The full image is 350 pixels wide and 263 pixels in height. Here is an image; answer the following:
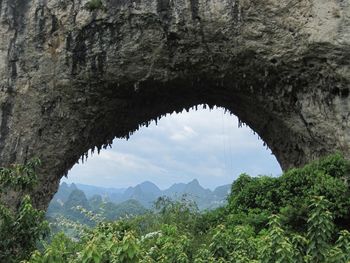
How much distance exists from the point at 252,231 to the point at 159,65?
20.4 feet

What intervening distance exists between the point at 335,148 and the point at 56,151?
873cm

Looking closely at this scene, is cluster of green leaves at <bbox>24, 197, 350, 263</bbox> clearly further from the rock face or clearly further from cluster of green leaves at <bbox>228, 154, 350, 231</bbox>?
the rock face

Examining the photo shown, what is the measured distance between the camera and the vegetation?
17.4 feet

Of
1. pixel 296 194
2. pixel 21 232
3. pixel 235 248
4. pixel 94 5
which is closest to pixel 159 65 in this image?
pixel 94 5

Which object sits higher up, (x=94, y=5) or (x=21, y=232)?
(x=94, y=5)

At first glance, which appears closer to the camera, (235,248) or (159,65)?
(235,248)

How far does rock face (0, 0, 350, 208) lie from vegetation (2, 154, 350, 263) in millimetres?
2078

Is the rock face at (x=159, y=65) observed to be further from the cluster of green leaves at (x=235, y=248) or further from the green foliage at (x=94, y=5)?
the cluster of green leaves at (x=235, y=248)

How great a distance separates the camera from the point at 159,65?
14875 mm

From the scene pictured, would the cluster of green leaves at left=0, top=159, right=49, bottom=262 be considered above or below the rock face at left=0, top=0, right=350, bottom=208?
below

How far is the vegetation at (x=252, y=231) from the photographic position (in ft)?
17.4

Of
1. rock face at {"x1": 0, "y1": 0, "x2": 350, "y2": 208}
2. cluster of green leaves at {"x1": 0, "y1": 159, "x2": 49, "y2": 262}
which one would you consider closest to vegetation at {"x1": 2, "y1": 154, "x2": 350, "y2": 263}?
cluster of green leaves at {"x1": 0, "y1": 159, "x2": 49, "y2": 262}

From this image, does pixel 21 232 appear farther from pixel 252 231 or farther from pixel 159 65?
pixel 159 65

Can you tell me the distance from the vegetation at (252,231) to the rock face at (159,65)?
208 cm
